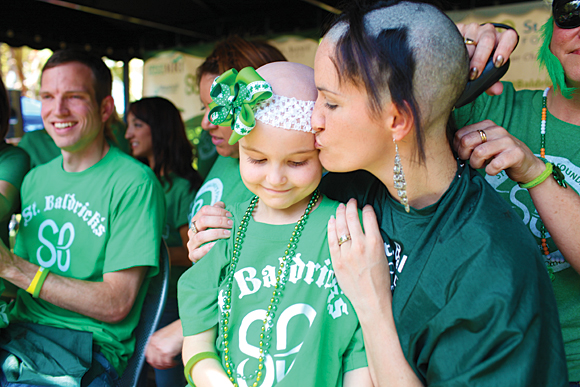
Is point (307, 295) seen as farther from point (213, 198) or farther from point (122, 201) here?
point (122, 201)

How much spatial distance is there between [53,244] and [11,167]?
2.23 ft

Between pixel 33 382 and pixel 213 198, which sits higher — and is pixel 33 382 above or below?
below

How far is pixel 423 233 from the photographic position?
122cm

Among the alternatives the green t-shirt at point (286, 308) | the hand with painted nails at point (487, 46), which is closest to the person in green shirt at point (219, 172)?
the green t-shirt at point (286, 308)

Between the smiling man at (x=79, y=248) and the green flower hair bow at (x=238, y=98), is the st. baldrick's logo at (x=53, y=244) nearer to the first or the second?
the smiling man at (x=79, y=248)

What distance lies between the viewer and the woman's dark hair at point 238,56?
206 centimetres

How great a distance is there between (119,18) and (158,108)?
3.20m

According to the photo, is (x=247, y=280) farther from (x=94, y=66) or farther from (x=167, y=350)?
(x=94, y=66)

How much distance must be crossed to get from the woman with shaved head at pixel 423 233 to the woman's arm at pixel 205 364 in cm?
47

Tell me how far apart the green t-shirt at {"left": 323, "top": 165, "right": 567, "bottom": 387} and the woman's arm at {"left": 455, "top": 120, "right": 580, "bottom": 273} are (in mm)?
74

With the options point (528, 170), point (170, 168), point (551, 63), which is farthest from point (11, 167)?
point (551, 63)

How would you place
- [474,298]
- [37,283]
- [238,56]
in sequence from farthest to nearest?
[238,56]
[37,283]
[474,298]

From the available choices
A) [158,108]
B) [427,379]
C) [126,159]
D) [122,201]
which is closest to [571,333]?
[427,379]

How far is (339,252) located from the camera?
128cm
